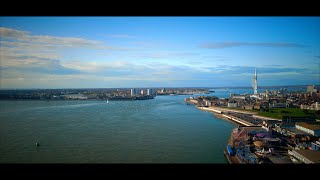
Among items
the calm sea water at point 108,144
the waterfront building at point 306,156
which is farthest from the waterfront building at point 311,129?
the waterfront building at point 306,156

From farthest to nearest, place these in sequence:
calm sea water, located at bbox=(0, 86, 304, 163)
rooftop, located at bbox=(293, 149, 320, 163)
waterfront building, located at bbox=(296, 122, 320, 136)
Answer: waterfront building, located at bbox=(296, 122, 320, 136), calm sea water, located at bbox=(0, 86, 304, 163), rooftop, located at bbox=(293, 149, 320, 163)

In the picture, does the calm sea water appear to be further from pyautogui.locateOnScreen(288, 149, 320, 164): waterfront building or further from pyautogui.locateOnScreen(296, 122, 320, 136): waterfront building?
pyautogui.locateOnScreen(296, 122, 320, 136): waterfront building

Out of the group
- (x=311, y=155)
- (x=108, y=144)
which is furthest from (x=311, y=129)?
(x=108, y=144)

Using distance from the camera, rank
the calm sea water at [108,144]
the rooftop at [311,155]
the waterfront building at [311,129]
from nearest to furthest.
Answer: the rooftop at [311,155]
the calm sea water at [108,144]
the waterfront building at [311,129]

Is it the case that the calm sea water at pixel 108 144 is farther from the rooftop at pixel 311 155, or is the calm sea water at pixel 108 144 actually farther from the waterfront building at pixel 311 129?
the waterfront building at pixel 311 129

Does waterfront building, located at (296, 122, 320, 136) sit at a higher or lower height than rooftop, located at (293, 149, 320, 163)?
lower

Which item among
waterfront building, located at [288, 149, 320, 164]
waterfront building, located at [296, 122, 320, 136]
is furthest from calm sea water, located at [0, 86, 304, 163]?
waterfront building, located at [296, 122, 320, 136]

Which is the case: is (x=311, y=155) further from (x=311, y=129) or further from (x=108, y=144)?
(x=108, y=144)
